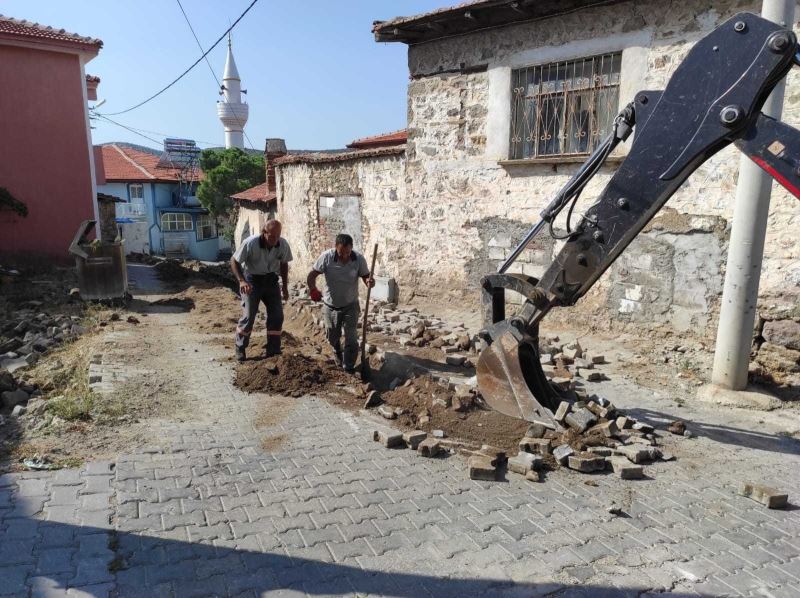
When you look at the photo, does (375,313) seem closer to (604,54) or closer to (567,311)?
(567,311)

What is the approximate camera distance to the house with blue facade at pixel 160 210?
33312 millimetres

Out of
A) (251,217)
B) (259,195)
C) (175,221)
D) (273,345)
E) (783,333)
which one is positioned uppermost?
(259,195)

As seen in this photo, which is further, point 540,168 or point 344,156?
point 344,156

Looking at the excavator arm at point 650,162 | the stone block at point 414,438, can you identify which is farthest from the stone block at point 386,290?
the stone block at point 414,438

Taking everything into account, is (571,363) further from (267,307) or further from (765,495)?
(267,307)

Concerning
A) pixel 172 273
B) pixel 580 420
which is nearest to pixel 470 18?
pixel 580 420

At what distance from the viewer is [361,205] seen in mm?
11555

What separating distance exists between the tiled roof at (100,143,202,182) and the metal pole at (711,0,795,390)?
112 feet

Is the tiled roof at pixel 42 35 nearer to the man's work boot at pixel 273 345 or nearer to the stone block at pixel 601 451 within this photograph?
the man's work boot at pixel 273 345

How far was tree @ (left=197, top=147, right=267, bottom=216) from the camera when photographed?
98.1ft

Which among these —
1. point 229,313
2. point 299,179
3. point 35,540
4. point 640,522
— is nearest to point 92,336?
point 229,313

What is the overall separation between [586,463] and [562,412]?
67 cm

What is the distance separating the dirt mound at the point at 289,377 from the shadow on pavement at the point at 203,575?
2.78 m

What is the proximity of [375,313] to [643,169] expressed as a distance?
640cm
